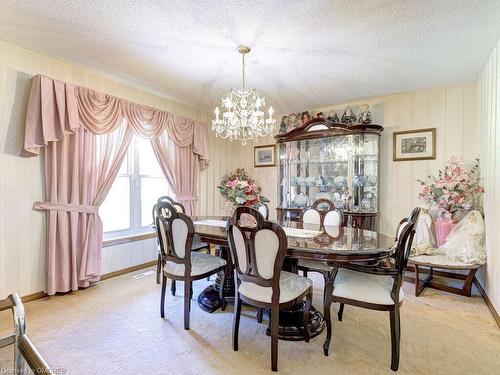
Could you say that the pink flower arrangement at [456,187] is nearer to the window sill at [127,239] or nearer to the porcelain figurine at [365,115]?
the porcelain figurine at [365,115]

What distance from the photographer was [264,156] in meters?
5.13

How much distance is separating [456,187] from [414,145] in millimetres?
825

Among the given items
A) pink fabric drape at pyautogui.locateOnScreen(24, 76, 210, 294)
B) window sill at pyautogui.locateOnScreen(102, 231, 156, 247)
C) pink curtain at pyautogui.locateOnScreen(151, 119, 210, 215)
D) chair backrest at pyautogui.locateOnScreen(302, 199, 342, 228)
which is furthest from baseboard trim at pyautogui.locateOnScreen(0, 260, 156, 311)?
chair backrest at pyautogui.locateOnScreen(302, 199, 342, 228)

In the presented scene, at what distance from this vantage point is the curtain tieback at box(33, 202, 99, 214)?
9.01 ft

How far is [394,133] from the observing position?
12.8ft

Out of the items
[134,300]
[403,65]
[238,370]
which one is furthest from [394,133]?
[134,300]

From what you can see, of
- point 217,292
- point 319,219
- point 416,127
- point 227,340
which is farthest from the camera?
point 416,127

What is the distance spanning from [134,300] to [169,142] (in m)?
2.28

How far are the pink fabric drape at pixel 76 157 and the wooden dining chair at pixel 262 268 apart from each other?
204 centimetres

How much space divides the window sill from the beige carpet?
0.74m

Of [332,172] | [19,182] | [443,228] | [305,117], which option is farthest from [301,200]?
[19,182]

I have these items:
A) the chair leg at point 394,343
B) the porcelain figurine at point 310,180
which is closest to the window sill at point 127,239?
the porcelain figurine at point 310,180

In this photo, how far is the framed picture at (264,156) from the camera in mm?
5027

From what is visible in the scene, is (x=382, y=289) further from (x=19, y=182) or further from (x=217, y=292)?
(x=19, y=182)
